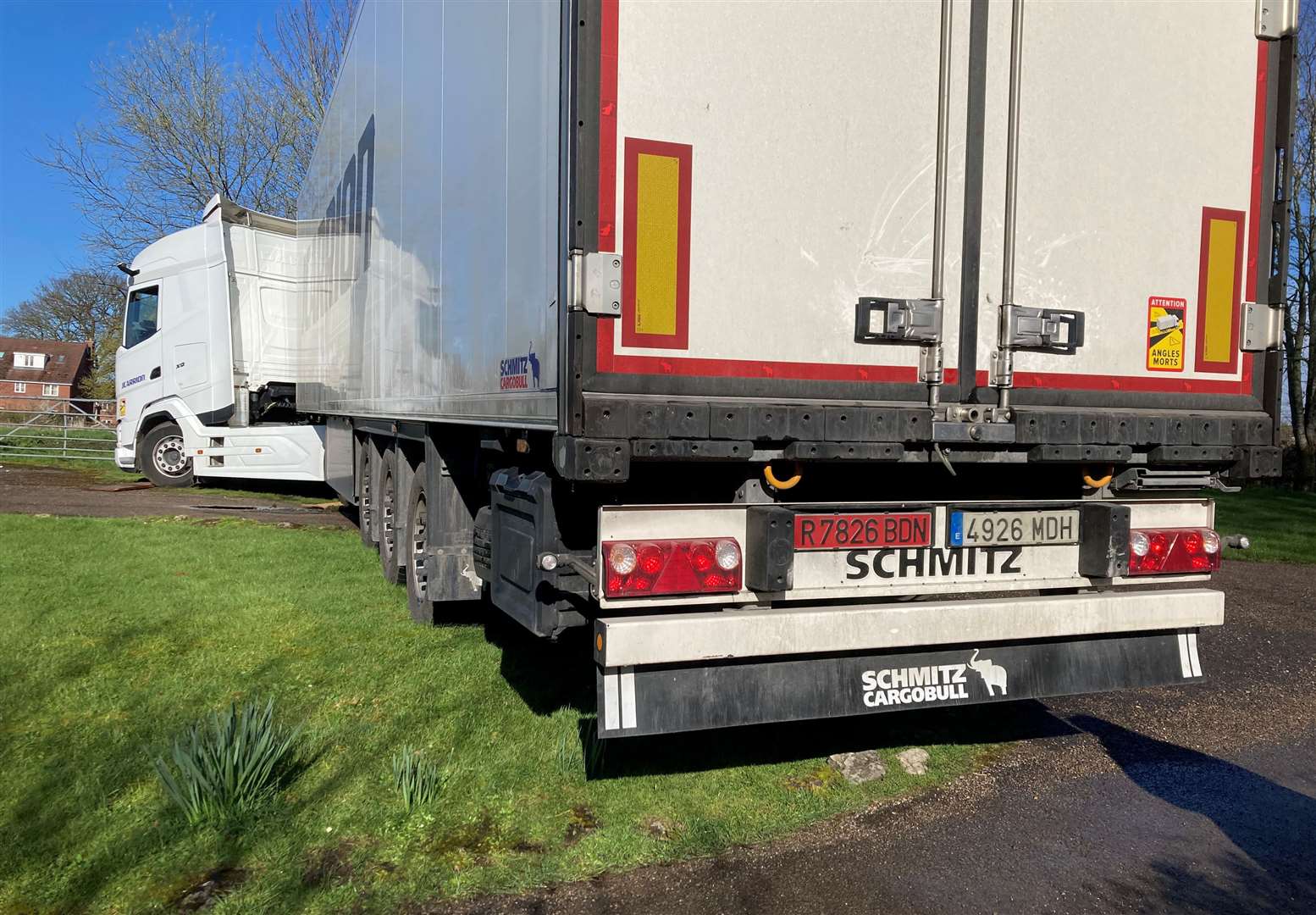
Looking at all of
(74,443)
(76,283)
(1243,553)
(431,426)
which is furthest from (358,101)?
(76,283)

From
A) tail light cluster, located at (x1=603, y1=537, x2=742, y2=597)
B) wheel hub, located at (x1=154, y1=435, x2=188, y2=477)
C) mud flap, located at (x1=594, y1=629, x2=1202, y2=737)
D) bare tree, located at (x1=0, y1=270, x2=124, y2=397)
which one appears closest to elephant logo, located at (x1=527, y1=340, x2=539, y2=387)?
tail light cluster, located at (x1=603, y1=537, x2=742, y2=597)

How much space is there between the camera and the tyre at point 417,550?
5984 millimetres

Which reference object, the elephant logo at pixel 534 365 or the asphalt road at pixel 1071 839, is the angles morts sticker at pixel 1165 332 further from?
the elephant logo at pixel 534 365

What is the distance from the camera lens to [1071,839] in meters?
3.55

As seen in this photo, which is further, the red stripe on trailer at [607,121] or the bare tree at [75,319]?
the bare tree at [75,319]

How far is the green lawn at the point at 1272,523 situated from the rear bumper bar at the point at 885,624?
15.8 ft

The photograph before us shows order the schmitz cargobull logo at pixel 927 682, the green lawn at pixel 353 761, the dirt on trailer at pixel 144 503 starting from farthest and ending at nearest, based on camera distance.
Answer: the dirt on trailer at pixel 144 503 → the schmitz cargobull logo at pixel 927 682 → the green lawn at pixel 353 761

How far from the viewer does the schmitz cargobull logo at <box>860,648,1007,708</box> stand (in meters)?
3.51

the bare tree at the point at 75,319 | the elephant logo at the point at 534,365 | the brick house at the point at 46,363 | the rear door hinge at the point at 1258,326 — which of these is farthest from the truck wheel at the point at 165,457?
the brick house at the point at 46,363

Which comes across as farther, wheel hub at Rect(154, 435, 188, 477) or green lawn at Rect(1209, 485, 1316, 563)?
wheel hub at Rect(154, 435, 188, 477)

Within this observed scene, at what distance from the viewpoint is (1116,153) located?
147 inches

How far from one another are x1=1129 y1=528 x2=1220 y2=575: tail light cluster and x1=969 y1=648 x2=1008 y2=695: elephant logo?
0.71 m

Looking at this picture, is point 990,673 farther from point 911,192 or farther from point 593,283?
point 593,283

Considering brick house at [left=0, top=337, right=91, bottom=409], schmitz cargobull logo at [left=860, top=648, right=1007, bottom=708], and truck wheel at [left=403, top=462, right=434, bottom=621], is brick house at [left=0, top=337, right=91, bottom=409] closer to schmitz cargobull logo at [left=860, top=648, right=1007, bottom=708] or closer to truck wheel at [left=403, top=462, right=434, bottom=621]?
truck wheel at [left=403, top=462, right=434, bottom=621]
